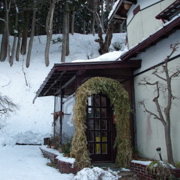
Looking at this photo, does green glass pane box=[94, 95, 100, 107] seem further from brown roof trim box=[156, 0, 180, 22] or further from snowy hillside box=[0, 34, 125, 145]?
snowy hillside box=[0, 34, 125, 145]

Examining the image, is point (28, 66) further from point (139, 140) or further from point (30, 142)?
point (139, 140)

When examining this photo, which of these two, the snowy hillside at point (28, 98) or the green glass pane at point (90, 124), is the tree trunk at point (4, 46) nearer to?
the snowy hillside at point (28, 98)

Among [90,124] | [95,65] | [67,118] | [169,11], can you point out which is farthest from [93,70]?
[169,11]

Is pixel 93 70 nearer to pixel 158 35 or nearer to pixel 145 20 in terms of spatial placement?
pixel 158 35

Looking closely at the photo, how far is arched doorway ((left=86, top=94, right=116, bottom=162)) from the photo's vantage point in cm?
614

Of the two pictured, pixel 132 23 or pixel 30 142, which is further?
pixel 30 142

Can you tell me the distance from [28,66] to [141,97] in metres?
14.0

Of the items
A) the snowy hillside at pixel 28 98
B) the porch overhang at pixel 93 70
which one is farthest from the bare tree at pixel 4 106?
the porch overhang at pixel 93 70

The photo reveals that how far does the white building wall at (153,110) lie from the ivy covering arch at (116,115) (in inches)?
19.6

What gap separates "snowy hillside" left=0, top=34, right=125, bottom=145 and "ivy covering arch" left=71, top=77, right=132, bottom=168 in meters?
7.05

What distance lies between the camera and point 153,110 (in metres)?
5.57

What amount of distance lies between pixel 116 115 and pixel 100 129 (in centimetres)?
72

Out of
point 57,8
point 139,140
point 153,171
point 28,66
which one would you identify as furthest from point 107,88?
point 57,8

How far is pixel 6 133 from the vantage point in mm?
11711
